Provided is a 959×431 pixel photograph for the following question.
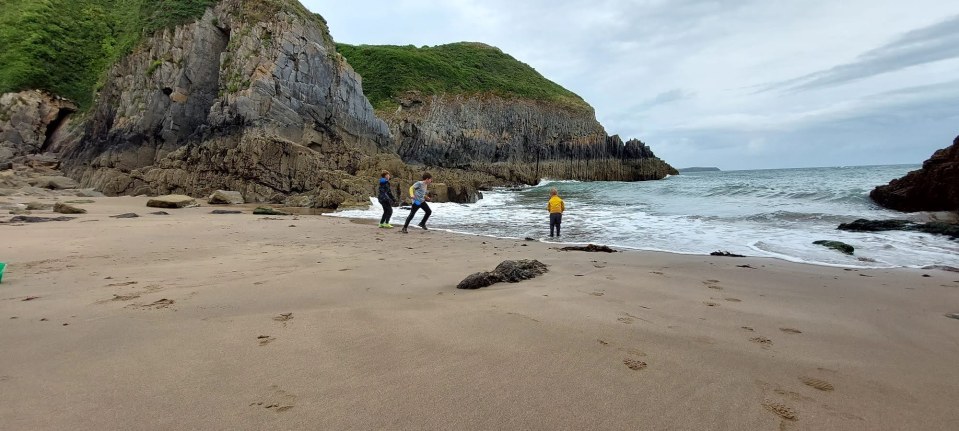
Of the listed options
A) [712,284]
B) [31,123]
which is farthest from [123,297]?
[31,123]

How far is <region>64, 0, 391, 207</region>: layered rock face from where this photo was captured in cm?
1917

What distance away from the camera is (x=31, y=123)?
26.9 meters

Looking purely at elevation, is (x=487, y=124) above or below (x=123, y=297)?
above

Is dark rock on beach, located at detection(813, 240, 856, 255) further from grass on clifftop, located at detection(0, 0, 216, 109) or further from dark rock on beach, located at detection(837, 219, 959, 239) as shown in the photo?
grass on clifftop, located at detection(0, 0, 216, 109)

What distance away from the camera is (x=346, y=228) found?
10148 mm

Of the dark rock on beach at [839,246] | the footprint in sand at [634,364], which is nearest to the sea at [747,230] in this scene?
the dark rock on beach at [839,246]

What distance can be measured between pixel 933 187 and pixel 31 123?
43.7 metres

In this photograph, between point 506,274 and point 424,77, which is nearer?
point 506,274

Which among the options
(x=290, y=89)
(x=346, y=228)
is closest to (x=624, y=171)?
(x=290, y=89)

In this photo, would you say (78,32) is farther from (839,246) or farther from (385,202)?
(839,246)

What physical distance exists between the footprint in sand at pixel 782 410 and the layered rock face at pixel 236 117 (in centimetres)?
1670

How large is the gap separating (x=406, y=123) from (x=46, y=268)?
40.4m

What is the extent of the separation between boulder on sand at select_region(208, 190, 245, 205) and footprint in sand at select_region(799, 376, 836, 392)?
18.6 meters

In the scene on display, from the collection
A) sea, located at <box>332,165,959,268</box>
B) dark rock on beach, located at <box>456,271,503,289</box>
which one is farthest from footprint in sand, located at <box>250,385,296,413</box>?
sea, located at <box>332,165,959,268</box>
